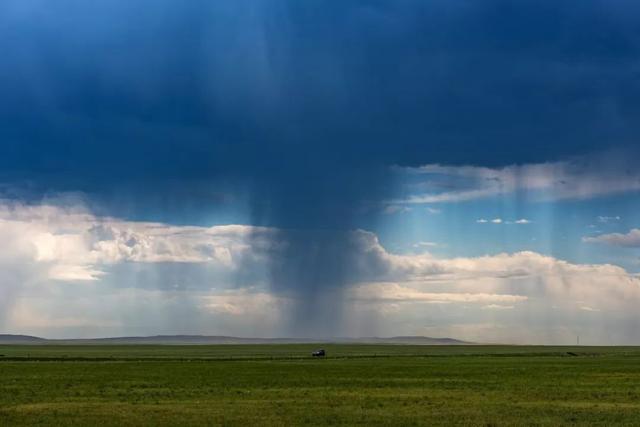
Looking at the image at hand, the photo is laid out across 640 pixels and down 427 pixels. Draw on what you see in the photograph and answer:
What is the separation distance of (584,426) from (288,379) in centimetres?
3564

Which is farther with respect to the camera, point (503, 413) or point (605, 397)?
point (605, 397)

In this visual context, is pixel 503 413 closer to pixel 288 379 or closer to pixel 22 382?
pixel 288 379

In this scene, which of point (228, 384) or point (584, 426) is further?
point (228, 384)

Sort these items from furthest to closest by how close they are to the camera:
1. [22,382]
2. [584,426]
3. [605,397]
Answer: [22,382]
[605,397]
[584,426]

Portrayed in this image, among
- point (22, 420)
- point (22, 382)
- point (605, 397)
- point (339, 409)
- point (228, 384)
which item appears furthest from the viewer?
point (22, 382)

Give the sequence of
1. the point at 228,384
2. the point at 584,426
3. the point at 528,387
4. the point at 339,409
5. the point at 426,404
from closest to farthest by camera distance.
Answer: the point at 584,426
the point at 339,409
the point at 426,404
the point at 528,387
the point at 228,384

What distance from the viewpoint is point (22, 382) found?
6194 centimetres

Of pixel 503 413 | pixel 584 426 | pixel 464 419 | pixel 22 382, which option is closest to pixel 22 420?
pixel 464 419

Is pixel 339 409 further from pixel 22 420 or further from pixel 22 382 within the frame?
pixel 22 382

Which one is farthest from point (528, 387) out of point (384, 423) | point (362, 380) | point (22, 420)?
point (22, 420)

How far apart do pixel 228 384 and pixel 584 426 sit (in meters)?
30.9

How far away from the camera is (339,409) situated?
3950cm

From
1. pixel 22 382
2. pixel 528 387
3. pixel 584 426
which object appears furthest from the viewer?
pixel 22 382

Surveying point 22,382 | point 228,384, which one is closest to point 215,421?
point 228,384
